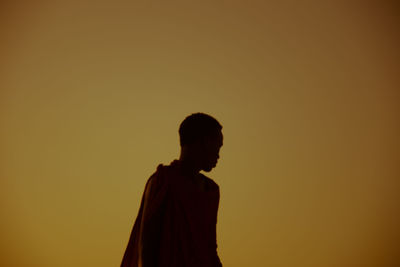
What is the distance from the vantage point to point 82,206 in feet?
7.43

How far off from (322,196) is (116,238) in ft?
4.43

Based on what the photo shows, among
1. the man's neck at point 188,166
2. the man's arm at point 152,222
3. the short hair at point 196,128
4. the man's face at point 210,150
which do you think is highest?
the short hair at point 196,128

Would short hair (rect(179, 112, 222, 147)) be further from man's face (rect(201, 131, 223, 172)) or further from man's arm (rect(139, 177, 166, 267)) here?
man's arm (rect(139, 177, 166, 267))

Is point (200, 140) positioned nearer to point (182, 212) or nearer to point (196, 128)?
point (196, 128)

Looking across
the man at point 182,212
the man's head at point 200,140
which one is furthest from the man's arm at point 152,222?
the man's head at point 200,140

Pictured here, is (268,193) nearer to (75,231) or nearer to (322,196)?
(322,196)

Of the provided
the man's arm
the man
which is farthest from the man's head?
the man's arm

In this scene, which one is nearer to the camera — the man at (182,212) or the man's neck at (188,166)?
the man at (182,212)

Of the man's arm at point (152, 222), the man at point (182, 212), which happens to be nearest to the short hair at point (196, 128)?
the man at point (182, 212)

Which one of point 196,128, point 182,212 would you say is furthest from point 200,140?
point 182,212

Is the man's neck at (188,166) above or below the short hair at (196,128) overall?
below

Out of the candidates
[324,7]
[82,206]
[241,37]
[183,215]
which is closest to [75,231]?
[82,206]

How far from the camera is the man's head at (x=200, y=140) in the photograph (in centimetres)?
107

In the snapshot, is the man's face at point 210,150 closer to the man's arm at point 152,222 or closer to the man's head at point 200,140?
the man's head at point 200,140
